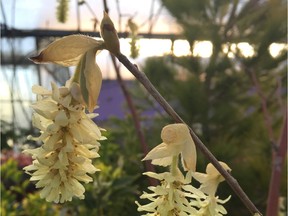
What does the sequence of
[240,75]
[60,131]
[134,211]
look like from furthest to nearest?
[240,75] < [134,211] < [60,131]

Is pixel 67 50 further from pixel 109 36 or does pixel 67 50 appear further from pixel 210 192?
pixel 210 192

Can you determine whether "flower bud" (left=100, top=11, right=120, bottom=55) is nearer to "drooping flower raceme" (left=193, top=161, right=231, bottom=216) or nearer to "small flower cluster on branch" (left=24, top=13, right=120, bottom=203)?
"small flower cluster on branch" (left=24, top=13, right=120, bottom=203)

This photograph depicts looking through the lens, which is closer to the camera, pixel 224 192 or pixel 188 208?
pixel 188 208

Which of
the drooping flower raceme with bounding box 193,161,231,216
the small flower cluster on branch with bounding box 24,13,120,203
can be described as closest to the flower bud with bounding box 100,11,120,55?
the small flower cluster on branch with bounding box 24,13,120,203

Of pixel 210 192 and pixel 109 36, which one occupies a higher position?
pixel 109 36

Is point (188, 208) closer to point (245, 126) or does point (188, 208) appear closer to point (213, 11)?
point (245, 126)

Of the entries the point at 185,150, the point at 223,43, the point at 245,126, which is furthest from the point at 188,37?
the point at 185,150

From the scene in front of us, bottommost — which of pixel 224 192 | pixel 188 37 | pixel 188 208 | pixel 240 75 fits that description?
pixel 224 192

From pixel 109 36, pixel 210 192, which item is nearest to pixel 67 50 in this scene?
pixel 109 36

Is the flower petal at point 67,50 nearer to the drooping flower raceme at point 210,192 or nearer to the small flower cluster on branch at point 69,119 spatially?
the small flower cluster on branch at point 69,119
